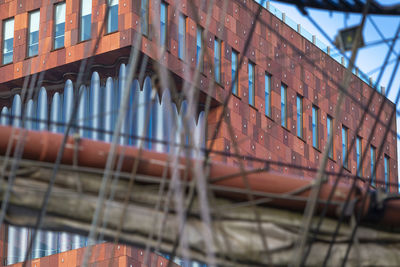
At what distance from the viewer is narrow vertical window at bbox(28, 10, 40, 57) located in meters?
39.3

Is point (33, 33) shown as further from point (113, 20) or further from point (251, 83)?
point (251, 83)

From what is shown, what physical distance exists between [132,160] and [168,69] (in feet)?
78.6

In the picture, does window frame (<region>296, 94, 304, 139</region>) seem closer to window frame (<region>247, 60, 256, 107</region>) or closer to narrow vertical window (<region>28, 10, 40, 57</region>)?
window frame (<region>247, 60, 256, 107</region>)

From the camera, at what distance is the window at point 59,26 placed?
38.0 metres

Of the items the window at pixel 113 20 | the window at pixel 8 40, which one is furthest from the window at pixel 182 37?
the window at pixel 8 40

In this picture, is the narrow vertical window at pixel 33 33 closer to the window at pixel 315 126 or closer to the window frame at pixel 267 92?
the window frame at pixel 267 92

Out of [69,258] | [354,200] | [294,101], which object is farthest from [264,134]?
[354,200]

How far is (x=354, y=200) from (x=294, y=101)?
33.9 meters

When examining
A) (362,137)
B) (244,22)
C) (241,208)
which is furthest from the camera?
(362,137)

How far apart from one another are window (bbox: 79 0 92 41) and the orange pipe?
1049 inches

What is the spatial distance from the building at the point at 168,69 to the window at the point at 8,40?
0.13ft

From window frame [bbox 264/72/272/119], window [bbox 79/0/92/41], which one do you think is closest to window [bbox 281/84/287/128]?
window frame [bbox 264/72/272/119]

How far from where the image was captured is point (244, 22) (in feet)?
138

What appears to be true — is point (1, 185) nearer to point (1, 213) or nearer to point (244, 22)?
point (1, 213)
